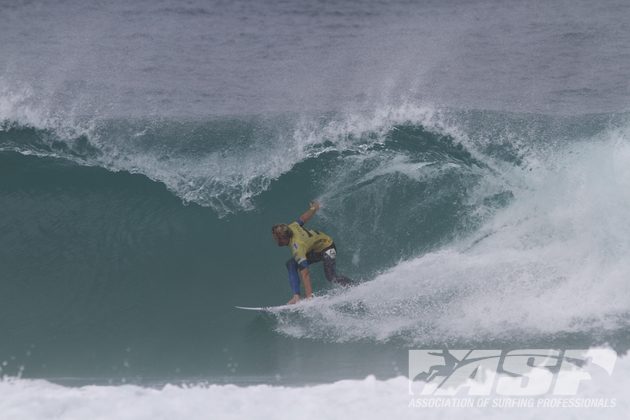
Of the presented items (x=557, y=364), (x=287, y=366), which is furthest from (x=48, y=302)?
(x=557, y=364)

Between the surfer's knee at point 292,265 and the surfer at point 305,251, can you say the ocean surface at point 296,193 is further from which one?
the surfer's knee at point 292,265

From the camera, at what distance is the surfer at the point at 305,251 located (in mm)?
10477

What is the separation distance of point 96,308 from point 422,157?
516cm

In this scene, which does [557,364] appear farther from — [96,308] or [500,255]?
[96,308]

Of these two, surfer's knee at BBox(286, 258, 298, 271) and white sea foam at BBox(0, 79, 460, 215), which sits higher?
white sea foam at BBox(0, 79, 460, 215)

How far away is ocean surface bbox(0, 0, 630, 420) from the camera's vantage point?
10.1 meters

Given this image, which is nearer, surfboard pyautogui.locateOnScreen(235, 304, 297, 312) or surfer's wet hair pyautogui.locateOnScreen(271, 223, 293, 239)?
surfer's wet hair pyautogui.locateOnScreen(271, 223, 293, 239)

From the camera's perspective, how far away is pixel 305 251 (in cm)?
1059

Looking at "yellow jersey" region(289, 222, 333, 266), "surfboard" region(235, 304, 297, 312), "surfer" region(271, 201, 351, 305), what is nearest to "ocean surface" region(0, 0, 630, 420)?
"surfboard" region(235, 304, 297, 312)

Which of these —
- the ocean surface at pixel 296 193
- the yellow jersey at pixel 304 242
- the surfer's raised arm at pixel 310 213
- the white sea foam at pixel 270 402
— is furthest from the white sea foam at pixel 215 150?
the white sea foam at pixel 270 402

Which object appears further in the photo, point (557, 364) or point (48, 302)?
point (48, 302)

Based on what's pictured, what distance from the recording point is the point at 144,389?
974 centimetres

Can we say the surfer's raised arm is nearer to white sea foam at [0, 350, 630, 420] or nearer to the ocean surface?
the ocean surface

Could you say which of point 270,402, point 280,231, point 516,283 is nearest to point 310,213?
point 280,231
